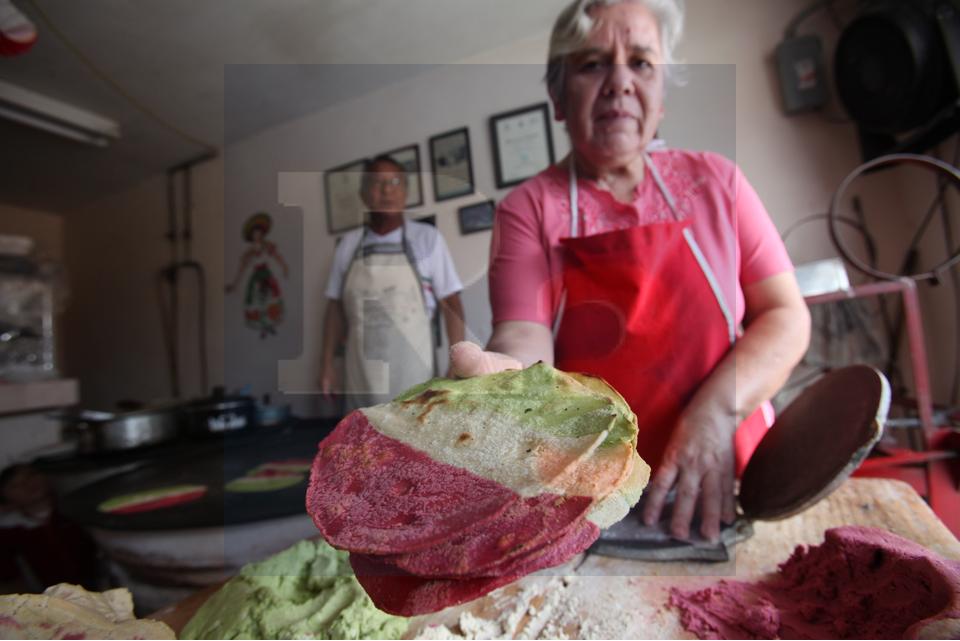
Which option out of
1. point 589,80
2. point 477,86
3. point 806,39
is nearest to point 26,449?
point 477,86

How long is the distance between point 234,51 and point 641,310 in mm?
539

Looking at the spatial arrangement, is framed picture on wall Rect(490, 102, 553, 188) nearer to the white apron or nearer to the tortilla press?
the white apron

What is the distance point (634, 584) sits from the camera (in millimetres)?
463

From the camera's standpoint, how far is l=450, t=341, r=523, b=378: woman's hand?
31cm

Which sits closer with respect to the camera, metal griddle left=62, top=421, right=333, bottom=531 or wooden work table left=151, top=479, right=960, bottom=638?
wooden work table left=151, top=479, right=960, bottom=638

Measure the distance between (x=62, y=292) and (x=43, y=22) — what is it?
1.31 meters

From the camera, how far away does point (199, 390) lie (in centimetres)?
84

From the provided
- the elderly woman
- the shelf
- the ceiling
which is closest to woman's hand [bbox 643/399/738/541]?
the elderly woman

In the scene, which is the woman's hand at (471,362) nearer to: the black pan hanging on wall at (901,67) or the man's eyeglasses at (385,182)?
the man's eyeglasses at (385,182)

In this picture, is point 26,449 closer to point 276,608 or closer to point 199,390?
point 199,390

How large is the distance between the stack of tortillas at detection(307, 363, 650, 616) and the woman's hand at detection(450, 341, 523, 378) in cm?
1

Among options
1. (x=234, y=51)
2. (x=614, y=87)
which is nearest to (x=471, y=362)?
(x=614, y=87)

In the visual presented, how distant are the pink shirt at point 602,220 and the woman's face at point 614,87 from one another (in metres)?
0.03

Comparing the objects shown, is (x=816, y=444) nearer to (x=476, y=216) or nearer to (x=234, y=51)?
(x=476, y=216)
